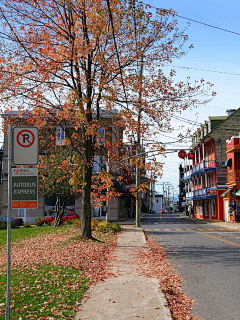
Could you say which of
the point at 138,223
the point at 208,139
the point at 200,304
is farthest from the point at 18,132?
the point at 208,139

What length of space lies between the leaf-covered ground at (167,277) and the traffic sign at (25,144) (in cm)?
361

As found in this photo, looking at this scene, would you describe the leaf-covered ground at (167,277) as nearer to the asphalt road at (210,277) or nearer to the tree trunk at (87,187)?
the asphalt road at (210,277)

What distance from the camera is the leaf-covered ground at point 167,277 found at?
6.84 metres

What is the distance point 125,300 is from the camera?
→ 23.3 feet

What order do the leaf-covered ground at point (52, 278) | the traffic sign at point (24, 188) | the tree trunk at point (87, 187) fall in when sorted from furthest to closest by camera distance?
1. the tree trunk at point (87, 187)
2. the leaf-covered ground at point (52, 278)
3. the traffic sign at point (24, 188)

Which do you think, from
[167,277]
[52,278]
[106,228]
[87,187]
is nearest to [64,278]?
[52,278]

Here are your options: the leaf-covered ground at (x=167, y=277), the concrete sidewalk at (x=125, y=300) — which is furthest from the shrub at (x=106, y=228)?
the concrete sidewalk at (x=125, y=300)

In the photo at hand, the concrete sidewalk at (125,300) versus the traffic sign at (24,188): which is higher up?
the traffic sign at (24,188)

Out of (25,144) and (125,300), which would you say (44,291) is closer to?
(125,300)

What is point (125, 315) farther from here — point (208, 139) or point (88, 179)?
point (208, 139)

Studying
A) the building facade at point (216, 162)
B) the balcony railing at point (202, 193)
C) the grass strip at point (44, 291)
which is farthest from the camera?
the balcony railing at point (202, 193)

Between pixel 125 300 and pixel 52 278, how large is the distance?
93.7 inches

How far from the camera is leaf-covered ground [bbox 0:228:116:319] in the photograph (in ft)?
20.8

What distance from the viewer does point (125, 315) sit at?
20.2 ft
